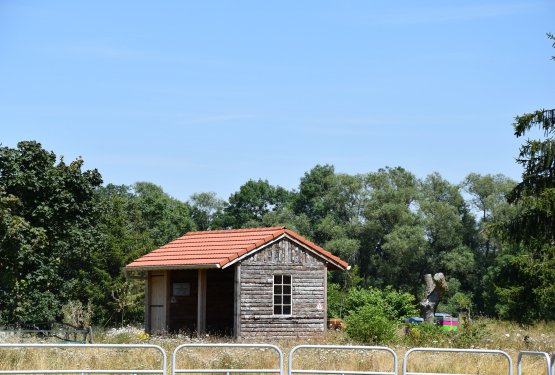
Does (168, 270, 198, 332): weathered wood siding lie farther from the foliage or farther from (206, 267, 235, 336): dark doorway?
the foliage

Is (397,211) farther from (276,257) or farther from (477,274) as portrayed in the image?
(276,257)

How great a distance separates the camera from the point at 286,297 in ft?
103

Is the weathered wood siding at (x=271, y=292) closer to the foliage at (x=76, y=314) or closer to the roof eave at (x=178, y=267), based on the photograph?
the roof eave at (x=178, y=267)

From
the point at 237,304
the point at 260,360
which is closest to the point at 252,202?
the point at 237,304

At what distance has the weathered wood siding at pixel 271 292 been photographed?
1203 inches

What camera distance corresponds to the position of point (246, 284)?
30.6 meters

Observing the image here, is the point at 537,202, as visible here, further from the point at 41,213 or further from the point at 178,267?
the point at 41,213

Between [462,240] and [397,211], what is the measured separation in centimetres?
523

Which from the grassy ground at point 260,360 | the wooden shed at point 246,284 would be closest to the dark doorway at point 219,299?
the wooden shed at point 246,284

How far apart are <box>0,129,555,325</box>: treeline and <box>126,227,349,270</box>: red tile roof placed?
2966mm

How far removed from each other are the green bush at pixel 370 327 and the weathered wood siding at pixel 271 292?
523cm

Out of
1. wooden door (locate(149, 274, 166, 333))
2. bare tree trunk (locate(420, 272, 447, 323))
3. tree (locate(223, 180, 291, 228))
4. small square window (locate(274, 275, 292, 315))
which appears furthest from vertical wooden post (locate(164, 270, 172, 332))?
tree (locate(223, 180, 291, 228))

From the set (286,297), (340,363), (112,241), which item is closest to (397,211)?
(112,241)

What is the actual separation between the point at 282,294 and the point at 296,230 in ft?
116
